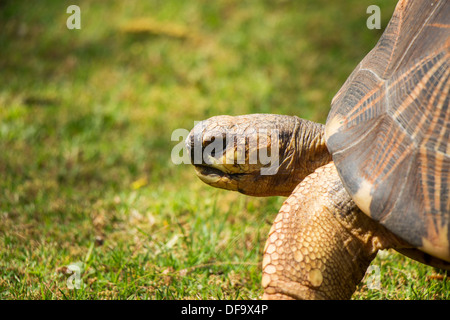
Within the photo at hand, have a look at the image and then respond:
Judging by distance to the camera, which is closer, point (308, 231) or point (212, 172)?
point (308, 231)

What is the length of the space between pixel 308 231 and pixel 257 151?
52 centimetres

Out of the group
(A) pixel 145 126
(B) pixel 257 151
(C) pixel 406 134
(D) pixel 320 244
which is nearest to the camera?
(C) pixel 406 134

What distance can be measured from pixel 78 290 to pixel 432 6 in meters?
2.37

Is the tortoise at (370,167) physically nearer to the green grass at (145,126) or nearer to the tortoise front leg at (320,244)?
the tortoise front leg at (320,244)

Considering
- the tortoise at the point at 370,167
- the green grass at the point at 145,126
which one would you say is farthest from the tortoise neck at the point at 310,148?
the green grass at the point at 145,126

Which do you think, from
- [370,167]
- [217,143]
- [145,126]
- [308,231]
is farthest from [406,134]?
[145,126]

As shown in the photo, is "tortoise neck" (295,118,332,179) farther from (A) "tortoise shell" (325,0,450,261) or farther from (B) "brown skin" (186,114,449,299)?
(A) "tortoise shell" (325,0,450,261)

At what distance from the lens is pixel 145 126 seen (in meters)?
5.12

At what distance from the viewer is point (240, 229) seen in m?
3.49

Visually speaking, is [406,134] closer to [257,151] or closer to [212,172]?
[257,151]

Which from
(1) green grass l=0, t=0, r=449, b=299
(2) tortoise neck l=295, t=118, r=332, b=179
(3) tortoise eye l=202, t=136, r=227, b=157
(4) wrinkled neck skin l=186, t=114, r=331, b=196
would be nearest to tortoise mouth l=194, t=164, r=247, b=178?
(4) wrinkled neck skin l=186, t=114, r=331, b=196

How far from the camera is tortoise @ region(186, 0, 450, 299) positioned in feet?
6.70

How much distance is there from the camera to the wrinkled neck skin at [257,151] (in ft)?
8.41
